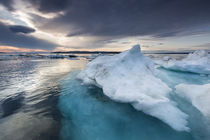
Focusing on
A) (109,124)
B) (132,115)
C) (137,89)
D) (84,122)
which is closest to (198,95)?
(137,89)

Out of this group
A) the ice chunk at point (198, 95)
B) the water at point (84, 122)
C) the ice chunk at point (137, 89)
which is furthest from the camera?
the ice chunk at point (198, 95)

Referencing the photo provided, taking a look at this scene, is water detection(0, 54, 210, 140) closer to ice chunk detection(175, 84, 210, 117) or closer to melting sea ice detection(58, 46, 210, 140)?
melting sea ice detection(58, 46, 210, 140)

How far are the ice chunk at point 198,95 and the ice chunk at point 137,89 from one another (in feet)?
2.51

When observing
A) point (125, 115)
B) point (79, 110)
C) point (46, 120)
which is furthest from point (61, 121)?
point (125, 115)

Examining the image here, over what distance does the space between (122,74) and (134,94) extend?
1.66 meters

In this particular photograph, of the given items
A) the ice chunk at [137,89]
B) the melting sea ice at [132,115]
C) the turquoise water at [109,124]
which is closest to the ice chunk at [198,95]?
the melting sea ice at [132,115]

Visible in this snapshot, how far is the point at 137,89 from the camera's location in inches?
157

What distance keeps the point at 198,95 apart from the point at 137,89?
2677mm

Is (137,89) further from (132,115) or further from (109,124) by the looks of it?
(109,124)

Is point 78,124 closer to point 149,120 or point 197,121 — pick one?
point 149,120

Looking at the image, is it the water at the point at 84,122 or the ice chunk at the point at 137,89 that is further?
the ice chunk at the point at 137,89

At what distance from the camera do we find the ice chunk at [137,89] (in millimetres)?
3061

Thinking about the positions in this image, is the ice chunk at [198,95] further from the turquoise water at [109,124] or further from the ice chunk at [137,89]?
the turquoise water at [109,124]

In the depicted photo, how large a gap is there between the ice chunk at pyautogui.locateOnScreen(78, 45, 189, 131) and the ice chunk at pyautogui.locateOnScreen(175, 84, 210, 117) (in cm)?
76
